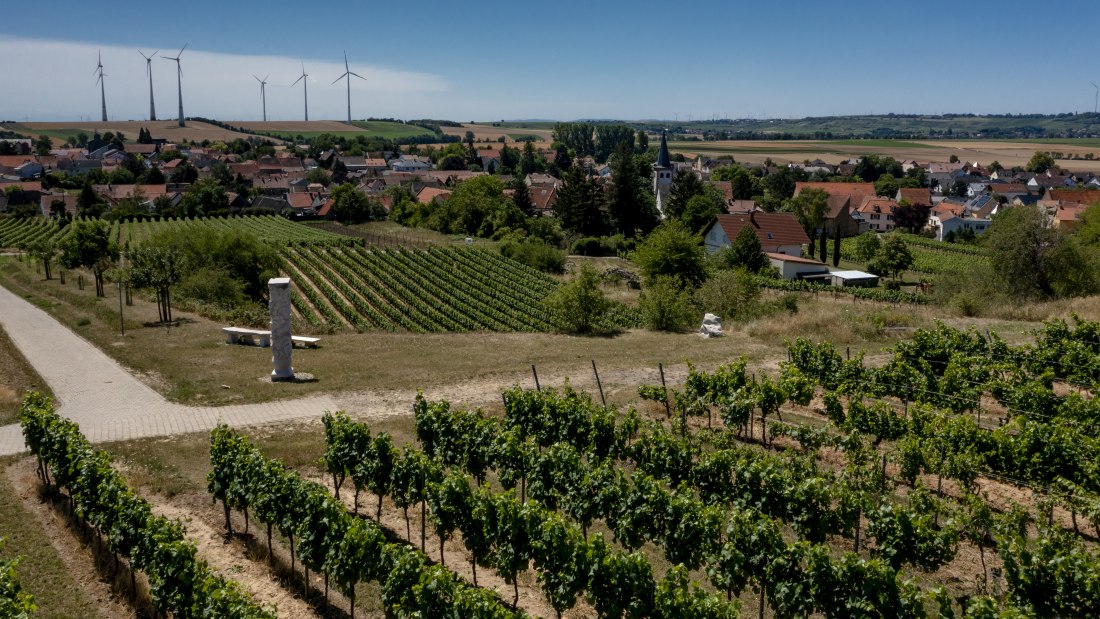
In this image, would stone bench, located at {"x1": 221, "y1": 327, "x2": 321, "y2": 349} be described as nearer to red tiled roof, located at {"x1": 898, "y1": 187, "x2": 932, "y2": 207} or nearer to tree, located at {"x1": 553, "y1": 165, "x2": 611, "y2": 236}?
tree, located at {"x1": 553, "y1": 165, "x2": 611, "y2": 236}

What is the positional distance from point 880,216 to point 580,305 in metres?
81.9

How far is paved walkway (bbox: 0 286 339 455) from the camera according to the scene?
20.1 meters

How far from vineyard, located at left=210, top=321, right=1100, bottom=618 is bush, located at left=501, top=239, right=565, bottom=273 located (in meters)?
41.7

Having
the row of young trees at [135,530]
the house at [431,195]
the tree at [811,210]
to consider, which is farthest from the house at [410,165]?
the row of young trees at [135,530]

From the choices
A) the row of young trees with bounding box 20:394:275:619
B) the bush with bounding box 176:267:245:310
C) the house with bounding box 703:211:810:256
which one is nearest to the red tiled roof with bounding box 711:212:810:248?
the house with bounding box 703:211:810:256

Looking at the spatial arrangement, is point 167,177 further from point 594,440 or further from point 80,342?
point 594,440

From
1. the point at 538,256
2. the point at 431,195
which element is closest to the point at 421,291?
the point at 538,256

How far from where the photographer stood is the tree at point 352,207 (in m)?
99.4

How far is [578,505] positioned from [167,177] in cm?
14389

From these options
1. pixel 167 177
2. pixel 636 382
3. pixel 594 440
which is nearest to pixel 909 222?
pixel 636 382

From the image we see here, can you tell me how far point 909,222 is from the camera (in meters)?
104

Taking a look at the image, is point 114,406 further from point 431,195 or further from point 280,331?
point 431,195

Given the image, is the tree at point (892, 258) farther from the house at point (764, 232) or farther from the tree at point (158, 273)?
the tree at point (158, 273)

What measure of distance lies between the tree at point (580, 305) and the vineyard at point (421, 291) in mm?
967
